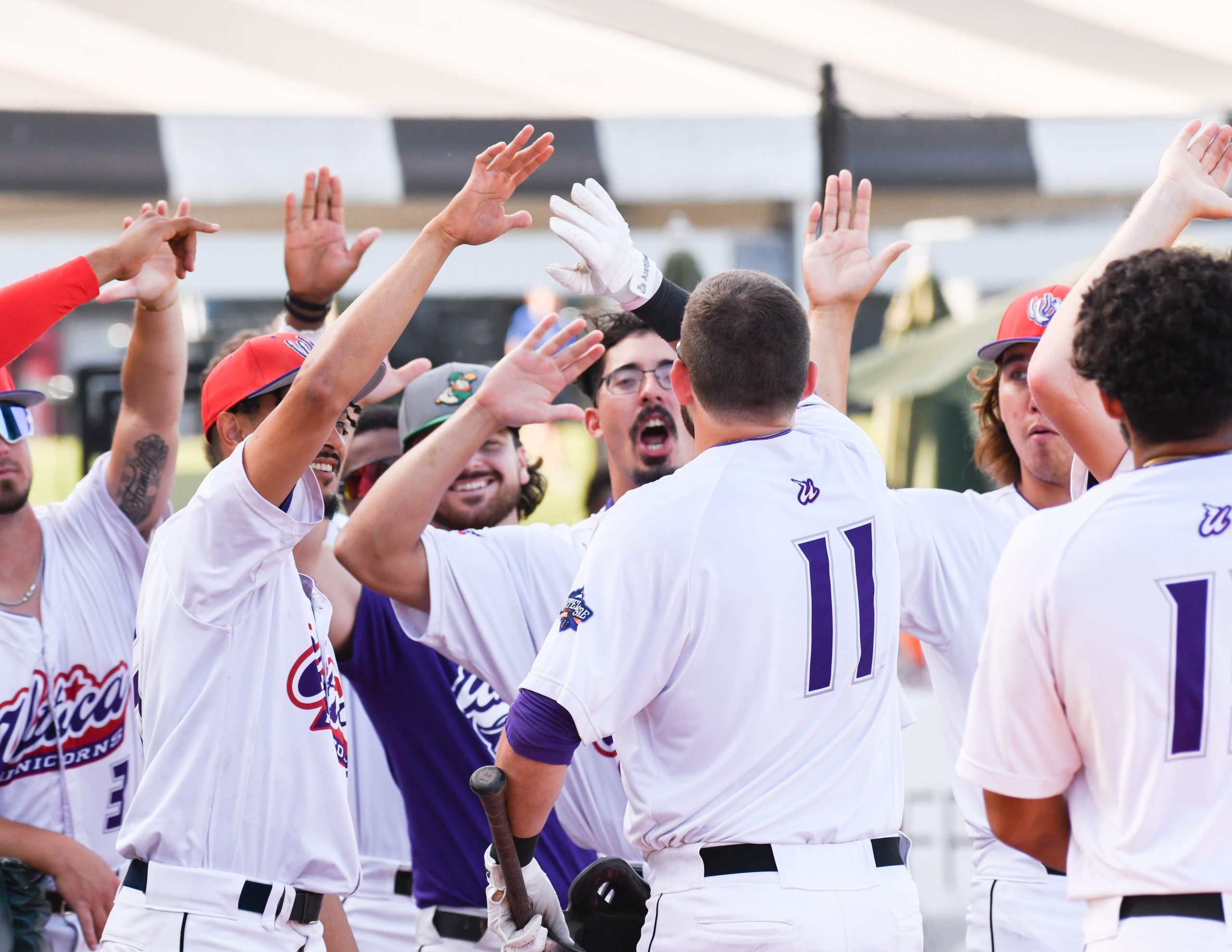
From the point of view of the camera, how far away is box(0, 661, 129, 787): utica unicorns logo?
9.57ft

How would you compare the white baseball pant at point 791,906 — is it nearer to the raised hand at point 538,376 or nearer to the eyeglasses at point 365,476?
the raised hand at point 538,376

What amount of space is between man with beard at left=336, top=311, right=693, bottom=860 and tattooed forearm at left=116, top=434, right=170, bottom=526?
0.64m

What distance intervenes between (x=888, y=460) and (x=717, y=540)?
12.3 feet

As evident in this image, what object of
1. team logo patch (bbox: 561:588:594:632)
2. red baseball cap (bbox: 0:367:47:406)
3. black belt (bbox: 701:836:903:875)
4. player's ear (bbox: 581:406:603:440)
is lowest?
black belt (bbox: 701:836:903:875)

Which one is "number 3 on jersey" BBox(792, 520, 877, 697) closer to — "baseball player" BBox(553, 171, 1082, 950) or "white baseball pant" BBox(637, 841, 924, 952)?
"white baseball pant" BBox(637, 841, 924, 952)

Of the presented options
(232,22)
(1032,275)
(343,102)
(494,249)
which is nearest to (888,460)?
(1032,275)

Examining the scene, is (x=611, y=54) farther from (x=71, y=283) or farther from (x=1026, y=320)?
(x=71, y=283)

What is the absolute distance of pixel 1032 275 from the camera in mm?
5582

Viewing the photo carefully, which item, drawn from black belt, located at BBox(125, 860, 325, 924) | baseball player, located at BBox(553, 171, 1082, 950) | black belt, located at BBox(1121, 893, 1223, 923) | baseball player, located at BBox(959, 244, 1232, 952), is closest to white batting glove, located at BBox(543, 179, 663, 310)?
baseball player, located at BBox(553, 171, 1082, 950)

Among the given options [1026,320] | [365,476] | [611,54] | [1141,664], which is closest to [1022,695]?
[1141,664]

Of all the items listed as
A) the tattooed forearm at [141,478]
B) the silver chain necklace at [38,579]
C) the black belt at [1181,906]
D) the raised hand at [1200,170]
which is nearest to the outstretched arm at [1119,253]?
the raised hand at [1200,170]

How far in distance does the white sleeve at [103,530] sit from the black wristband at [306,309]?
605mm

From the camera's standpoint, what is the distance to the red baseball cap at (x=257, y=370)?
2.40m

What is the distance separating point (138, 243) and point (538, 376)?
893mm
